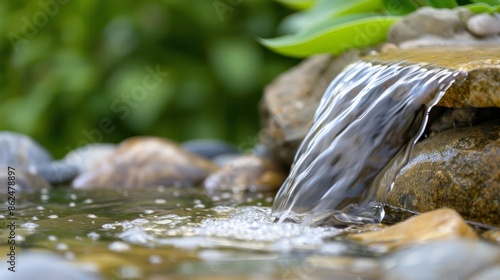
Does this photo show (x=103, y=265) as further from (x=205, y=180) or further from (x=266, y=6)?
(x=266, y=6)

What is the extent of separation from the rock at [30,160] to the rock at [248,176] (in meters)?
0.89

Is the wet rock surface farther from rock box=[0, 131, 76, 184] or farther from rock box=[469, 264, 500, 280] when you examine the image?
rock box=[0, 131, 76, 184]

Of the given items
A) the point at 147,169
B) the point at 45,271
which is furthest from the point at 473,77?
the point at 147,169

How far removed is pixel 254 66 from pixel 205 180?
237 cm

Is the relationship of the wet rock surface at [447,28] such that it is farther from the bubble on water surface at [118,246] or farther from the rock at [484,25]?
the bubble on water surface at [118,246]

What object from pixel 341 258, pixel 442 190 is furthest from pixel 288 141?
pixel 341 258

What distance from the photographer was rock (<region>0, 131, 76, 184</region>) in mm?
3685

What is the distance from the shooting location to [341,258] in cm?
149

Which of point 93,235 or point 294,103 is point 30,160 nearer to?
point 294,103

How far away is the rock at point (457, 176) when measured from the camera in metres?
1.83

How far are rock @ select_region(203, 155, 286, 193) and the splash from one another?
1.00m

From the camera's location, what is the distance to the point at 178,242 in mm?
1685

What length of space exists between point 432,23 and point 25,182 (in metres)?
2.07

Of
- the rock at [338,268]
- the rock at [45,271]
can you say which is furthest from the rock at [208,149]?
the rock at [45,271]
